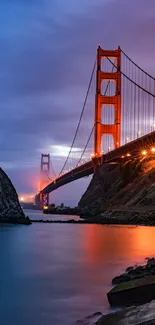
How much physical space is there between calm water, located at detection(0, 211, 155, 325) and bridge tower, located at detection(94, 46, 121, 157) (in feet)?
142

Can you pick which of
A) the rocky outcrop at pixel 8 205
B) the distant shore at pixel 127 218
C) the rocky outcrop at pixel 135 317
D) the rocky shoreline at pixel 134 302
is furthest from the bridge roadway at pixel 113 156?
the rocky outcrop at pixel 135 317

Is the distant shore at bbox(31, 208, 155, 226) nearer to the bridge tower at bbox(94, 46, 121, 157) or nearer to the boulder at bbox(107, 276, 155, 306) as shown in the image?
the bridge tower at bbox(94, 46, 121, 157)

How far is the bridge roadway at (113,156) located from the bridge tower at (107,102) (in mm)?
2196

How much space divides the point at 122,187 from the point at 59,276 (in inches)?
1884

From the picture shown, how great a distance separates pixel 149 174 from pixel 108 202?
267 inches

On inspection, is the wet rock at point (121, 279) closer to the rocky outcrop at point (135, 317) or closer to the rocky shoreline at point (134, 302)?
the rocky shoreline at point (134, 302)

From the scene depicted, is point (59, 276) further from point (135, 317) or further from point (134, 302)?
point (135, 317)

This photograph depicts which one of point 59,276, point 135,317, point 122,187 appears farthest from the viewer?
point 122,187

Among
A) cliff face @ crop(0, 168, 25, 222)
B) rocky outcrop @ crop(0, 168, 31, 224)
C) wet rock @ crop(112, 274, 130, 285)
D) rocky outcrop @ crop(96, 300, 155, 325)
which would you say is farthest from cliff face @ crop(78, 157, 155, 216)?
rocky outcrop @ crop(96, 300, 155, 325)

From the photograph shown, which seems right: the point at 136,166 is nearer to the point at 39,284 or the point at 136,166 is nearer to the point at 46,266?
the point at 46,266

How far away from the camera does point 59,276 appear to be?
513 inches

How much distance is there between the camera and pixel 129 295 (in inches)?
314

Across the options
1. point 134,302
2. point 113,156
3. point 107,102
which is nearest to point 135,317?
point 134,302

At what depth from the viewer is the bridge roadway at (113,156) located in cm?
5180
